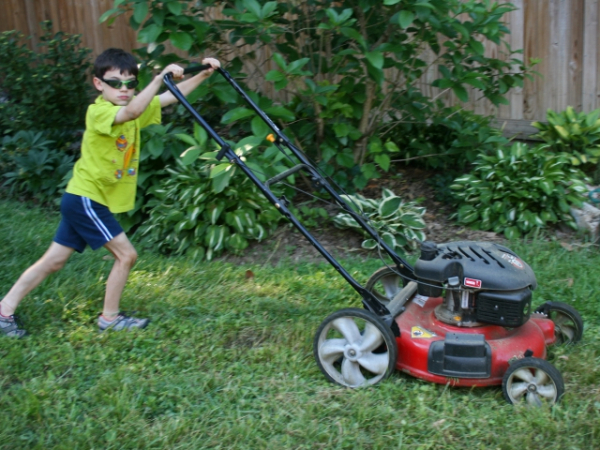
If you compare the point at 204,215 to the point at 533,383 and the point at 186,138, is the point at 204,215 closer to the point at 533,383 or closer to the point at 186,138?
the point at 186,138

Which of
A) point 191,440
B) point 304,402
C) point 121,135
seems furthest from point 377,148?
point 191,440

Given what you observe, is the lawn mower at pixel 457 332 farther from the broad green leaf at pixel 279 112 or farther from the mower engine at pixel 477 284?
the broad green leaf at pixel 279 112

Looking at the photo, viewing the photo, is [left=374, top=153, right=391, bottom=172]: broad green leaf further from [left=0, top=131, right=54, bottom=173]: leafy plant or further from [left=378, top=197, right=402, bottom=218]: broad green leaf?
[left=0, top=131, right=54, bottom=173]: leafy plant

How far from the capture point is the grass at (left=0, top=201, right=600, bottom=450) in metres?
2.93

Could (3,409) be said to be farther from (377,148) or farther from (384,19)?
(384,19)

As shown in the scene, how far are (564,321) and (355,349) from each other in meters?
1.23

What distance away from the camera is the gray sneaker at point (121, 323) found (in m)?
3.90

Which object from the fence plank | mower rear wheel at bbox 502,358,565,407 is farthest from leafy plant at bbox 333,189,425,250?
the fence plank

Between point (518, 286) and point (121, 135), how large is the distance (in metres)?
2.23

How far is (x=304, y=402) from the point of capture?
3.19 metres

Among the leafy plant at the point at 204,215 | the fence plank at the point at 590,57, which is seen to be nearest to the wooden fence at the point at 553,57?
the fence plank at the point at 590,57

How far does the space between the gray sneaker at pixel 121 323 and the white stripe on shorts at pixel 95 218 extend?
0.50 metres

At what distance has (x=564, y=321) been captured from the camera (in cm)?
368

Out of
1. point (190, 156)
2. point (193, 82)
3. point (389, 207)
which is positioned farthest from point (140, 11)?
point (389, 207)
